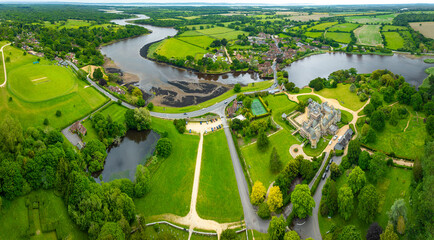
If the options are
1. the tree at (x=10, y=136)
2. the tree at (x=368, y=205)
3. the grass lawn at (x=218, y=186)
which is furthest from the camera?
the tree at (x=10, y=136)

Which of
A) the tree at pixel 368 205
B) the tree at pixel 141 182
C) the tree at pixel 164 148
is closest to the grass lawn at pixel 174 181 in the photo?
the tree at pixel 164 148

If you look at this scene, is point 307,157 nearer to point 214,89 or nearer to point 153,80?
point 214,89

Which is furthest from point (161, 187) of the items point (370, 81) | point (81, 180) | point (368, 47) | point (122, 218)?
point (368, 47)

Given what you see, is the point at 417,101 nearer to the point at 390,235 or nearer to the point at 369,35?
the point at 390,235

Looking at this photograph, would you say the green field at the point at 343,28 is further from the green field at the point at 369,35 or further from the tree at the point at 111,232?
the tree at the point at 111,232

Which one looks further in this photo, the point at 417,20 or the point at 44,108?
the point at 417,20

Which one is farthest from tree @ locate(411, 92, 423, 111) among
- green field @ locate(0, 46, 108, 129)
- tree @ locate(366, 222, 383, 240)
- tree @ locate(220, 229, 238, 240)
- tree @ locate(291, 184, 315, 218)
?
green field @ locate(0, 46, 108, 129)

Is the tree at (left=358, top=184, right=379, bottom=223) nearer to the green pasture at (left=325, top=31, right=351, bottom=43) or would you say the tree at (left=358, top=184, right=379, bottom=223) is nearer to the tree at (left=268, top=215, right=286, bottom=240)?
the tree at (left=268, top=215, right=286, bottom=240)
